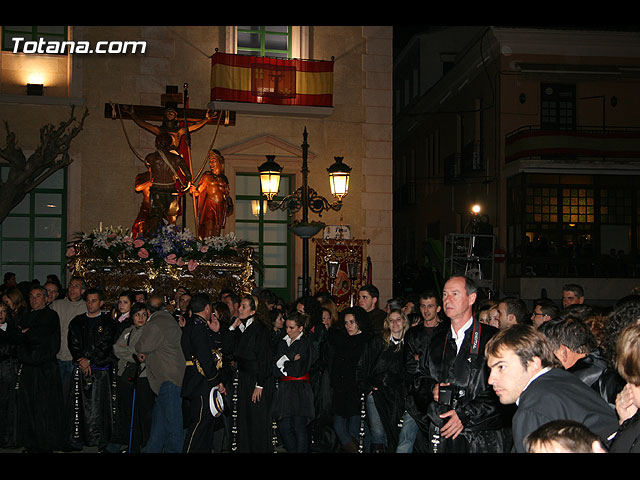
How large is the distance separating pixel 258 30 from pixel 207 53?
1.52 m

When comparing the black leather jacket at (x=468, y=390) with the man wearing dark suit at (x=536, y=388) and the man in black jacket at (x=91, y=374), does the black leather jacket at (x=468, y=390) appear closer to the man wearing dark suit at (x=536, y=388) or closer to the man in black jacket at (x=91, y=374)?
the man wearing dark suit at (x=536, y=388)

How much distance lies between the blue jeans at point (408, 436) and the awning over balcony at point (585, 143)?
20.5m

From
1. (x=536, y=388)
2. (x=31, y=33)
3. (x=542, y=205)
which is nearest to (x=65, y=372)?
(x=536, y=388)

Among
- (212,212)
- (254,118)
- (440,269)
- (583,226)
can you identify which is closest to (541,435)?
(212,212)

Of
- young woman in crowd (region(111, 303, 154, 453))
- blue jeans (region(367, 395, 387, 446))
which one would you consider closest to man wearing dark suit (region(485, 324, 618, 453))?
blue jeans (region(367, 395, 387, 446))

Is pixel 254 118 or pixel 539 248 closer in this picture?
pixel 254 118

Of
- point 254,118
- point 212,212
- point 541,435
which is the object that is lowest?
point 541,435

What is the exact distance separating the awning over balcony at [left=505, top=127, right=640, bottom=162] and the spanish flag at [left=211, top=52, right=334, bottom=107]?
10.1 metres

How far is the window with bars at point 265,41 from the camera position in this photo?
19359mm

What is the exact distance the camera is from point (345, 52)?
1948 cm

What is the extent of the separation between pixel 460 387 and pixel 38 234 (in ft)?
49.4

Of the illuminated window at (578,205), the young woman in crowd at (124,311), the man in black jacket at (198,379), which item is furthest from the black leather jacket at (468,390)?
the illuminated window at (578,205)

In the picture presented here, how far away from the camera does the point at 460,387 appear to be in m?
5.59

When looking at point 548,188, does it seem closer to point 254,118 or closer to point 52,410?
point 254,118
